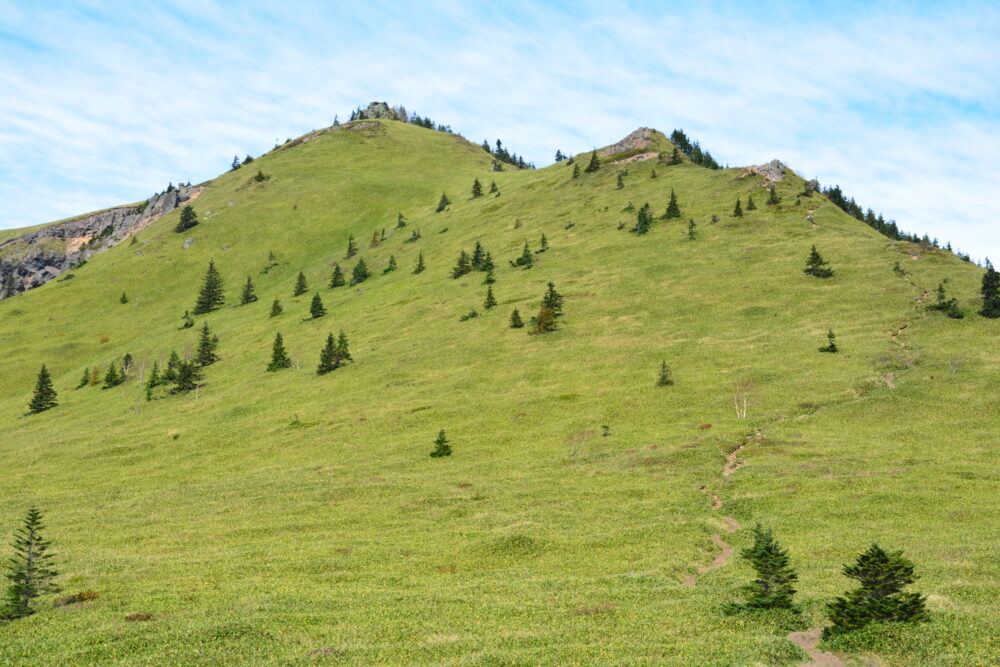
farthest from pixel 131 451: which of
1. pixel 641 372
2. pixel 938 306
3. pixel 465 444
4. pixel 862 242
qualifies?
pixel 862 242

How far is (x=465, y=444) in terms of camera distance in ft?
234

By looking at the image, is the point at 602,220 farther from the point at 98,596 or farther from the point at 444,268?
the point at 98,596

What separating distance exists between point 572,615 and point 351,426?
60.1 metres

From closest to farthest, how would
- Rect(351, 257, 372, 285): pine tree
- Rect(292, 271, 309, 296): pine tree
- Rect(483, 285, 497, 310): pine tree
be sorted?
1. Rect(483, 285, 497, 310): pine tree
2. Rect(351, 257, 372, 285): pine tree
3. Rect(292, 271, 309, 296): pine tree

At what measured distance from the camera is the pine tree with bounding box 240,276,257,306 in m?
186

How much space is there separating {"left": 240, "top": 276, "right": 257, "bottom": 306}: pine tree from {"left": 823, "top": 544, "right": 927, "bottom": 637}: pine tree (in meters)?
184

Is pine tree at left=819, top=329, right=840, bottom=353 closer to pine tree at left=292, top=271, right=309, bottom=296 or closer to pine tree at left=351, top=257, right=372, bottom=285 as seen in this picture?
pine tree at left=351, top=257, right=372, bottom=285

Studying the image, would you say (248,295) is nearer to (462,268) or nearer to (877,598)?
(462,268)

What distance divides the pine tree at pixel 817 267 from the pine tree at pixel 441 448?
73922 mm

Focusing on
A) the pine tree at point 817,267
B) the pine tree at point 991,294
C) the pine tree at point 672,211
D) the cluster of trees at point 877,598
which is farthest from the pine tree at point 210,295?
the cluster of trees at point 877,598

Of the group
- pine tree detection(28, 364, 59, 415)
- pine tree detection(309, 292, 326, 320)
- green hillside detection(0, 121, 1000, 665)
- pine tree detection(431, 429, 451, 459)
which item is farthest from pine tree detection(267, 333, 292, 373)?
pine tree detection(431, 429, 451, 459)

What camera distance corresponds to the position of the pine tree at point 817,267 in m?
108

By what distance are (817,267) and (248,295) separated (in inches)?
5861

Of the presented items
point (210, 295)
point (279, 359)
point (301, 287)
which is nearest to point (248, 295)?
point (210, 295)
